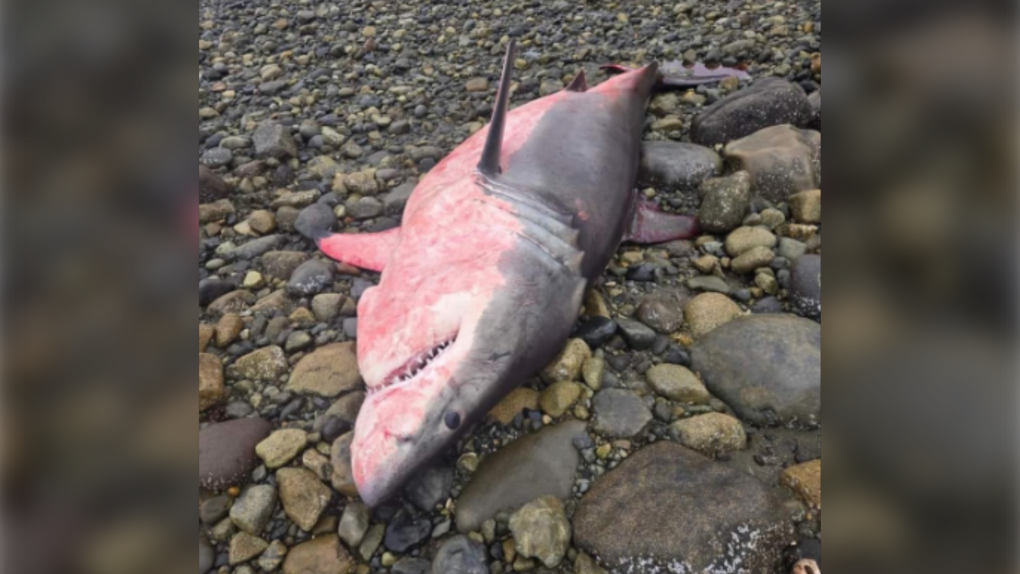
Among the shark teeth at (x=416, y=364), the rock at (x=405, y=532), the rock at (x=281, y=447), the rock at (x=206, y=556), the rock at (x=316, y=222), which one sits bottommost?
the rock at (x=405, y=532)

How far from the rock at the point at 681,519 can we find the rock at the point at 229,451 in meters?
1.71

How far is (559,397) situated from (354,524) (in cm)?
124

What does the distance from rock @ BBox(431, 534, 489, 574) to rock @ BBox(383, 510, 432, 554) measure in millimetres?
130

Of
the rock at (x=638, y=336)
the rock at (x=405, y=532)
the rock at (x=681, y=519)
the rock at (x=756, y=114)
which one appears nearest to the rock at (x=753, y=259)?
the rock at (x=638, y=336)

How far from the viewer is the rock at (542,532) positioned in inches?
110

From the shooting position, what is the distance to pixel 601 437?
3.32 metres

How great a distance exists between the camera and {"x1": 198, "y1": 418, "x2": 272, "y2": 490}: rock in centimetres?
310

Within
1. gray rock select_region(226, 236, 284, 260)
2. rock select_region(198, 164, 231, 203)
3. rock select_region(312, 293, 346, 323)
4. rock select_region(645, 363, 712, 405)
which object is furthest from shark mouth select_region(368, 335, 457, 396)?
rock select_region(198, 164, 231, 203)

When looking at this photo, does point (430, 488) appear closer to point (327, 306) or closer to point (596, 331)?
point (596, 331)
